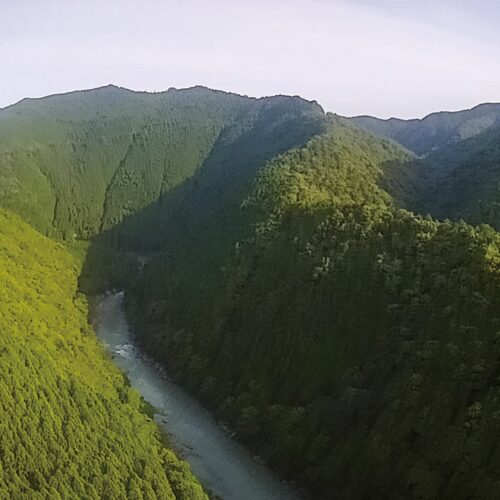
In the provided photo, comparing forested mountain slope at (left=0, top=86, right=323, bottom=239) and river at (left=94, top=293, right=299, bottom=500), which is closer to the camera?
river at (left=94, top=293, right=299, bottom=500)

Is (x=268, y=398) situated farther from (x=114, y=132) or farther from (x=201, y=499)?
(x=114, y=132)

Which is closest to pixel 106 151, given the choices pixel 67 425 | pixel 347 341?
pixel 347 341

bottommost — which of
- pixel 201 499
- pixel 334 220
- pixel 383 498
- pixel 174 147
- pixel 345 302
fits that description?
pixel 201 499

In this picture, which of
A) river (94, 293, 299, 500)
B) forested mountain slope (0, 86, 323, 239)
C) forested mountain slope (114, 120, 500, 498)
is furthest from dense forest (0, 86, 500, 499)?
forested mountain slope (0, 86, 323, 239)

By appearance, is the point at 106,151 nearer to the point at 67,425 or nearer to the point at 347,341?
the point at 347,341

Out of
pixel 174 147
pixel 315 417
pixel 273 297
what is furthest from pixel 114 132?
pixel 315 417

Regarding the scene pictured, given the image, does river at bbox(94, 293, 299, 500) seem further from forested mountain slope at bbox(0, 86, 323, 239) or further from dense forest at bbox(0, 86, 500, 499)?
forested mountain slope at bbox(0, 86, 323, 239)
